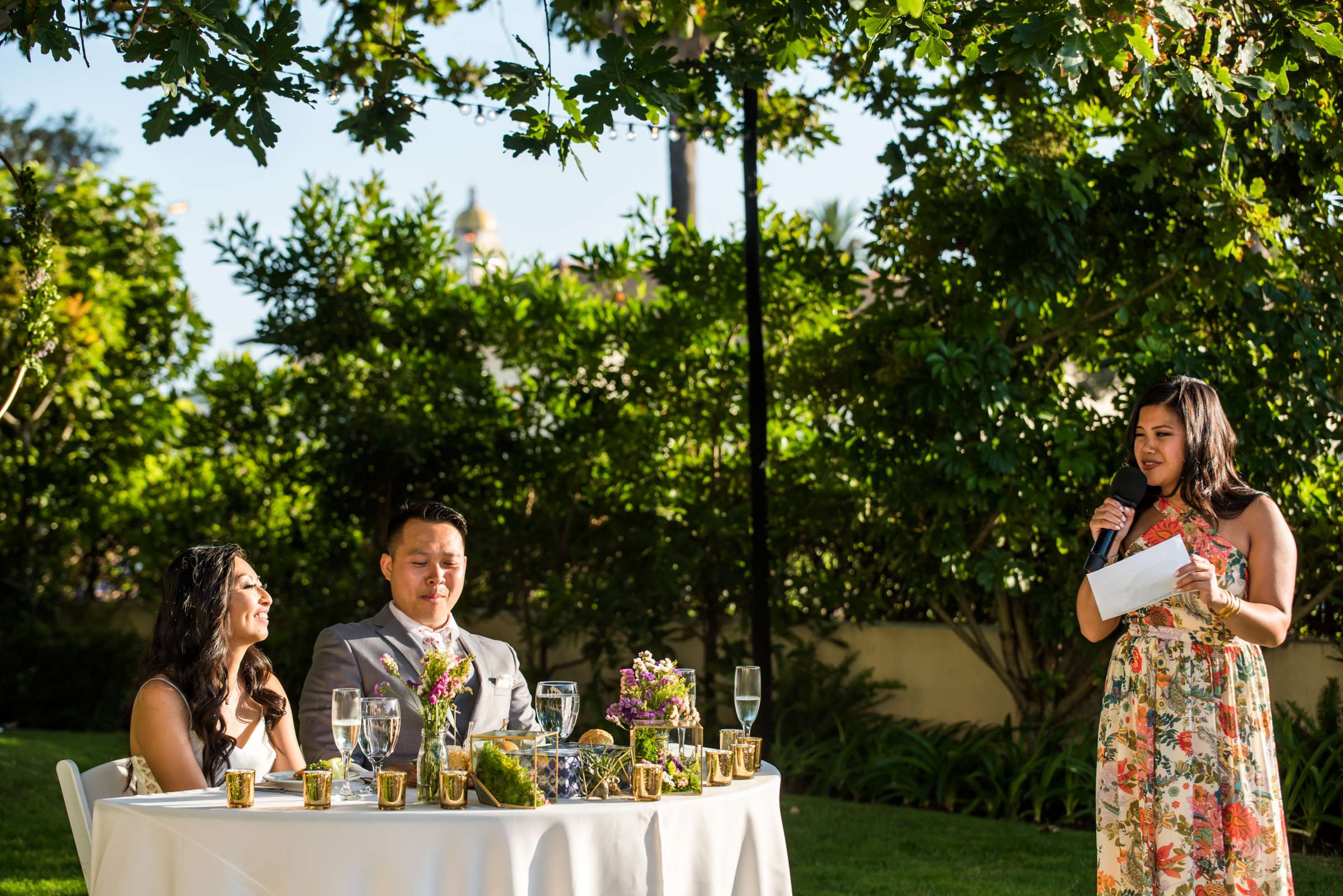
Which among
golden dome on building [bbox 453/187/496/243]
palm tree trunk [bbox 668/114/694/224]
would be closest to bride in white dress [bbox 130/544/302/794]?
palm tree trunk [bbox 668/114/694/224]

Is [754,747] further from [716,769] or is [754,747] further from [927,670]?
[927,670]

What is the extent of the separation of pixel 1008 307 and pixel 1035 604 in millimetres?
1739

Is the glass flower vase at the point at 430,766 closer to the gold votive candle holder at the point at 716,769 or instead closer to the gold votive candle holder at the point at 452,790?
the gold votive candle holder at the point at 452,790

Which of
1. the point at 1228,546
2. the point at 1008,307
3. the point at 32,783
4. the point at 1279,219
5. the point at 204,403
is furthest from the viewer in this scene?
the point at 204,403

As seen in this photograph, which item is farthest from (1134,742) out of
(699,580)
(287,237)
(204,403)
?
(204,403)

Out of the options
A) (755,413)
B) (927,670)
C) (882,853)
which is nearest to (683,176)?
(927,670)

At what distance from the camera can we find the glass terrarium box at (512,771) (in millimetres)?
2742

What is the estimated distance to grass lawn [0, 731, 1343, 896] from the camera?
5.23 m

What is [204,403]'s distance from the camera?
1142 centimetres

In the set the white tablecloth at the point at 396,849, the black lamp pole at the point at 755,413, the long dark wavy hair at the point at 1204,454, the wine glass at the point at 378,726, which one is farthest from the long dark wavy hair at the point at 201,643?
the black lamp pole at the point at 755,413

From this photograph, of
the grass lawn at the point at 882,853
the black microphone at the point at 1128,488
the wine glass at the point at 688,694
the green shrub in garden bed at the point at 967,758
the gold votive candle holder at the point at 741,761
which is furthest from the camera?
the green shrub in garden bed at the point at 967,758

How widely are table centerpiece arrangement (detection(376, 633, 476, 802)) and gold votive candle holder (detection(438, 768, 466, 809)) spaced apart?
67 mm

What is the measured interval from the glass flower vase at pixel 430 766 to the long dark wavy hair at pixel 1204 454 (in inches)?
81.5

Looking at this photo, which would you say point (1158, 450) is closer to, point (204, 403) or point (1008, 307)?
point (1008, 307)
